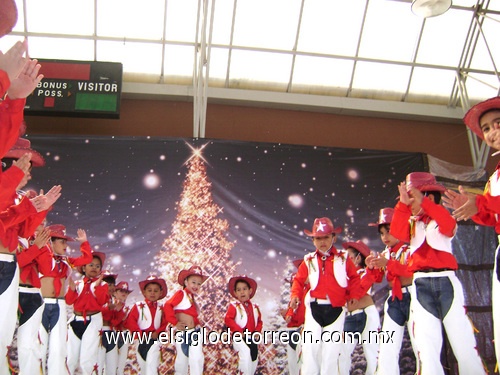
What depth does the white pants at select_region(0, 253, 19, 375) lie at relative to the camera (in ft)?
12.3

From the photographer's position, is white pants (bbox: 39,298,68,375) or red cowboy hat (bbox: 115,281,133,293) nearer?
white pants (bbox: 39,298,68,375)

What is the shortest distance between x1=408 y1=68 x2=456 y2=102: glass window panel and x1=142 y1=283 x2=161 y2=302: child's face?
20.9 feet

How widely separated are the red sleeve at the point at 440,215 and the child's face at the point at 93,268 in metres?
4.56

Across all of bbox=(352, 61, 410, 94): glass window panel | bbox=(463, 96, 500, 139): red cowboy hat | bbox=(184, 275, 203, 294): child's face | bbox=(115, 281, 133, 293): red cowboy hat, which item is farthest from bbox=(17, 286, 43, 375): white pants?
bbox=(352, 61, 410, 94): glass window panel

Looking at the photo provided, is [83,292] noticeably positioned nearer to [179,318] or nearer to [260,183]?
[179,318]

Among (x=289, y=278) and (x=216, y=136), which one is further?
(x=216, y=136)

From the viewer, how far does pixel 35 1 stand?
31.6ft

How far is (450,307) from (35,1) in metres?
8.84

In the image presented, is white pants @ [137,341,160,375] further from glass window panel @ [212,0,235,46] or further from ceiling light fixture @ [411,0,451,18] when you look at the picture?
ceiling light fixture @ [411,0,451,18]

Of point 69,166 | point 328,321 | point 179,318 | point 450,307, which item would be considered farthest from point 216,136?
point 450,307

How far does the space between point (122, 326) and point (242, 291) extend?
1828mm

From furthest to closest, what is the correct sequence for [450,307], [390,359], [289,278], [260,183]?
[260,183], [289,278], [390,359], [450,307]

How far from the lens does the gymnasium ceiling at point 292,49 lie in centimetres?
979

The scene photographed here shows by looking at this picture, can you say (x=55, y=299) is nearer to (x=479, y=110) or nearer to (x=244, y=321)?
(x=244, y=321)
